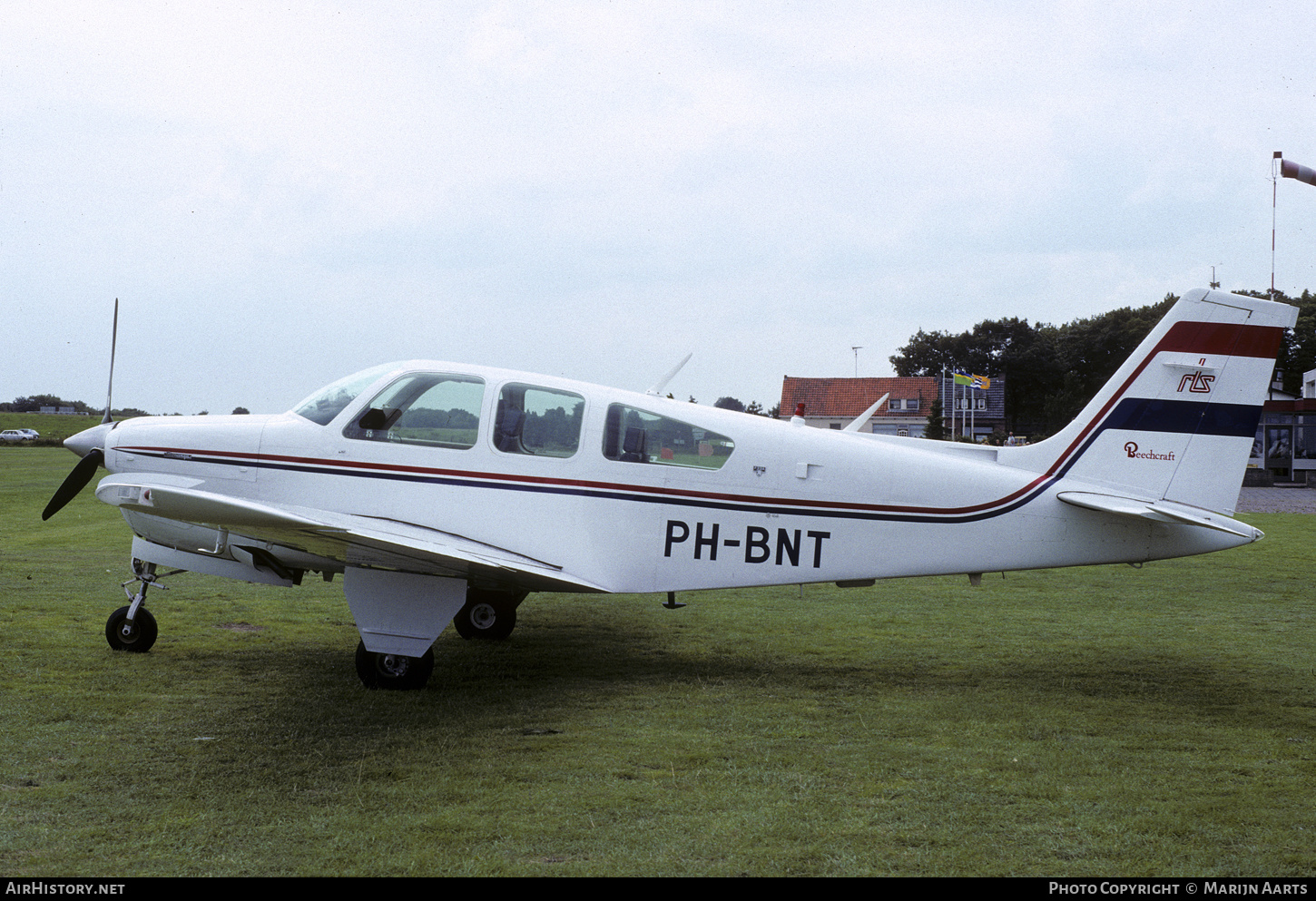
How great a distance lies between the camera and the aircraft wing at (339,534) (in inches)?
194

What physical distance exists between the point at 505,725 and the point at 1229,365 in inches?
219

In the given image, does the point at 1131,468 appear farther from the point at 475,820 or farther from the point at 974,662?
the point at 475,820

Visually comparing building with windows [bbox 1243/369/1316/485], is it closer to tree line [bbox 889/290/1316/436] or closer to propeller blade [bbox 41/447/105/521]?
tree line [bbox 889/290/1316/436]

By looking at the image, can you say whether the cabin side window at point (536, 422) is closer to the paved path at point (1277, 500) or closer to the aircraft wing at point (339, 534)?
the aircraft wing at point (339, 534)

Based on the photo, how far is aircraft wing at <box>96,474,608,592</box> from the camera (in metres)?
4.93

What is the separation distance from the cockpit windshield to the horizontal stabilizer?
4.97m

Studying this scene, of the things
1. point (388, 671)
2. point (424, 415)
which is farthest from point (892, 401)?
point (388, 671)

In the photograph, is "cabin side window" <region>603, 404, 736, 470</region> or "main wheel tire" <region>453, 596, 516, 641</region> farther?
"main wheel tire" <region>453, 596, 516, 641</region>

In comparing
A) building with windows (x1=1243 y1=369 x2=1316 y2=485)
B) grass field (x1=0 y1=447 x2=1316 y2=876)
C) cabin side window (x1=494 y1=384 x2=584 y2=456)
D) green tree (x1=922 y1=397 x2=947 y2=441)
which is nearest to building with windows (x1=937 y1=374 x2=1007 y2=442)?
green tree (x1=922 y1=397 x2=947 y2=441)

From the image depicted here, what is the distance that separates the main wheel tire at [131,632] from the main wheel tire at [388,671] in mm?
2093

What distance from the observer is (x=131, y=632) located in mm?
7117

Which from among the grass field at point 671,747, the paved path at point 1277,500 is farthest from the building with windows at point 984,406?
the grass field at point 671,747

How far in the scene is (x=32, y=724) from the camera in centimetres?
519

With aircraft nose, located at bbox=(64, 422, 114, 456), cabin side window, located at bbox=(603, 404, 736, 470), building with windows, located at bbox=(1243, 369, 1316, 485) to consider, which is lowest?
aircraft nose, located at bbox=(64, 422, 114, 456)
